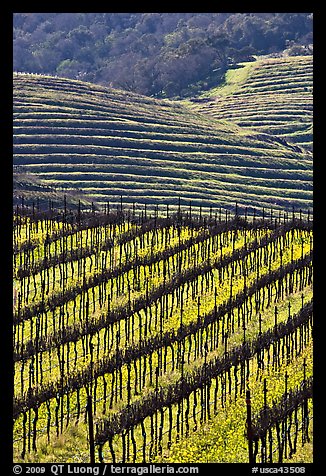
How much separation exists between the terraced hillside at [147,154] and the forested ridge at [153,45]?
2617 cm

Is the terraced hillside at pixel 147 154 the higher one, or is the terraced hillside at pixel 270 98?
the terraced hillside at pixel 270 98

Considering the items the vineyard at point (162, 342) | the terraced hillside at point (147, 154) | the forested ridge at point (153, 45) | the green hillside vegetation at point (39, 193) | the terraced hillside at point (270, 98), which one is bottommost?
the vineyard at point (162, 342)

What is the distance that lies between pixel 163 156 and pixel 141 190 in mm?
10046

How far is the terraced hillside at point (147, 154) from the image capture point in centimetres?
6322

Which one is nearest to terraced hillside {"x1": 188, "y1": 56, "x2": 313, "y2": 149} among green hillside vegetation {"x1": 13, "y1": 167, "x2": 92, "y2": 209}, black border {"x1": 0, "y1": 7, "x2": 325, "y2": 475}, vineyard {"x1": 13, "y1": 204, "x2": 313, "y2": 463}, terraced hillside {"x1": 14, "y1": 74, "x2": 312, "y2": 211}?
terraced hillside {"x1": 14, "y1": 74, "x2": 312, "y2": 211}

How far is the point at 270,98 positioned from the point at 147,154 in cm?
2928

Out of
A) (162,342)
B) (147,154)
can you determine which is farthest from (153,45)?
(162,342)

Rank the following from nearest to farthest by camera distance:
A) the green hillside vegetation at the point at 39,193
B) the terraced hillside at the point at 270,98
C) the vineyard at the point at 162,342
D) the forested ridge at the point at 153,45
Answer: the vineyard at the point at 162,342 < the green hillside vegetation at the point at 39,193 < the terraced hillside at the point at 270,98 < the forested ridge at the point at 153,45

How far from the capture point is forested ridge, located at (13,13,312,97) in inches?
4454
